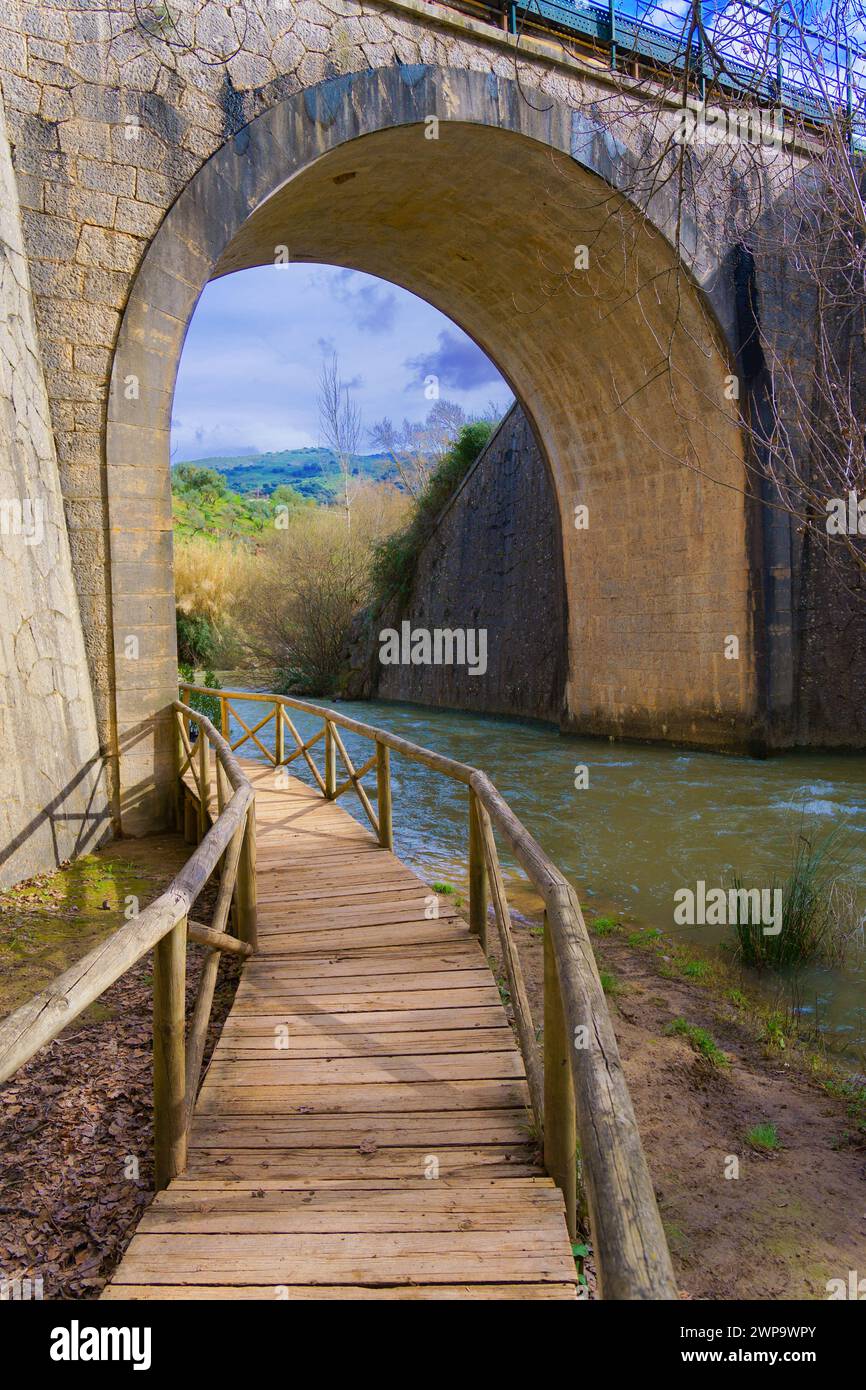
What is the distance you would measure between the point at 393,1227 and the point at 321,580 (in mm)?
22391

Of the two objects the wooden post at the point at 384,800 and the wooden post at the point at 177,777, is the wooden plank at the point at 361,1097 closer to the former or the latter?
the wooden post at the point at 384,800

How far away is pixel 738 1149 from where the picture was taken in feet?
10.3

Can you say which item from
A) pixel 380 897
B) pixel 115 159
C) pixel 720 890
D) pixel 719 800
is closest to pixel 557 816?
pixel 719 800

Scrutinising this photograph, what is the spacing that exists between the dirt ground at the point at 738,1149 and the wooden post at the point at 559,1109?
0.51m

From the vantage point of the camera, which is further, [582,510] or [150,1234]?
[582,510]

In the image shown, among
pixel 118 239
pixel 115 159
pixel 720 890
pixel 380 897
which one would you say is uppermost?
pixel 115 159

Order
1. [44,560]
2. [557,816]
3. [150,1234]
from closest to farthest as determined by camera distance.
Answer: [150,1234] → [44,560] → [557,816]

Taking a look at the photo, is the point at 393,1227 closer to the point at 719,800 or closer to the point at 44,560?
the point at 44,560

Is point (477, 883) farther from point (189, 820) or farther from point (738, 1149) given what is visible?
point (189, 820)

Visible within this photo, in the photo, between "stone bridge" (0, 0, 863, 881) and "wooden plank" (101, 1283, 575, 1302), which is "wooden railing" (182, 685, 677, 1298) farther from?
"stone bridge" (0, 0, 863, 881)

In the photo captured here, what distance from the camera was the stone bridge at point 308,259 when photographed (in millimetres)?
6359

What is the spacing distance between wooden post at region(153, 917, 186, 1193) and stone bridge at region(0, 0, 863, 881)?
3253mm

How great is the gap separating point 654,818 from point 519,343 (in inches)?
298

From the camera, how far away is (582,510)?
43.9ft
